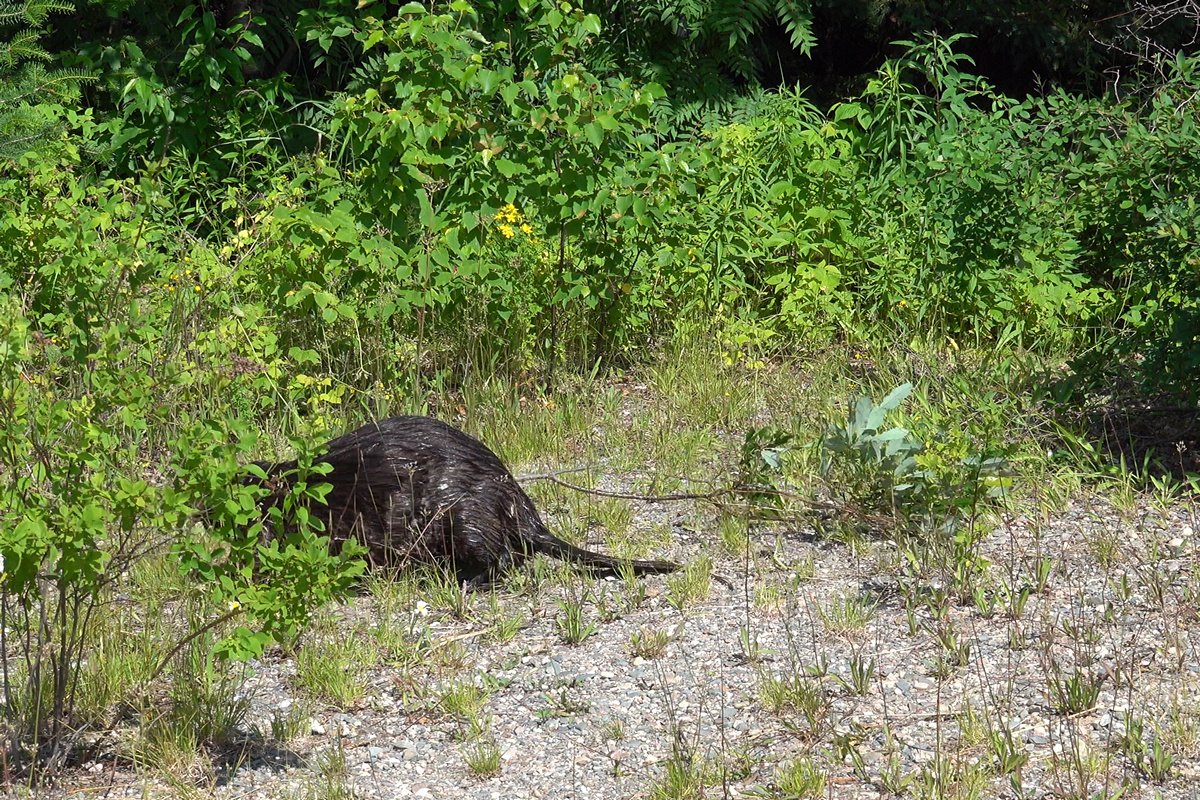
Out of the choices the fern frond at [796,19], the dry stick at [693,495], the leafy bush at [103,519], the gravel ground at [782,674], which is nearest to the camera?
the leafy bush at [103,519]

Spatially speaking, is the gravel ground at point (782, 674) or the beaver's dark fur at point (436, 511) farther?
the beaver's dark fur at point (436, 511)

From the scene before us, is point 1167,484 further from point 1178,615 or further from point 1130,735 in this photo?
point 1130,735

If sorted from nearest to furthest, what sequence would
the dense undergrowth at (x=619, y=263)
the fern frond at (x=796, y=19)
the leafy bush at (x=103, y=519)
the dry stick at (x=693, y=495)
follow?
the leafy bush at (x=103, y=519) < the dry stick at (x=693, y=495) < the dense undergrowth at (x=619, y=263) < the fern frond at (x=796, y=19)

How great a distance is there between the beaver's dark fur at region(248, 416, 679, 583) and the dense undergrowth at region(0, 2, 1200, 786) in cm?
61

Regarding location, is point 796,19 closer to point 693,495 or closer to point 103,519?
point 693,495

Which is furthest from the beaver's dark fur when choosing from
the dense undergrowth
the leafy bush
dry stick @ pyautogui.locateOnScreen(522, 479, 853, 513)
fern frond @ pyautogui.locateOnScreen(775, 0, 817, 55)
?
fern frond @ pyautogui.locateOnScreen(775, 0, 817, 55)

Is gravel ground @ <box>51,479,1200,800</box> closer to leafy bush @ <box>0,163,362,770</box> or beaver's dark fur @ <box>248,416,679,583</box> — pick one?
beaver's dark fur @ <box>248,416,679,583</box>

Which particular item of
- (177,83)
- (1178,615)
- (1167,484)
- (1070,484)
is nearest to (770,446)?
(1070,484)

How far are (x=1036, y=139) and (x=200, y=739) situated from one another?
4.69 m

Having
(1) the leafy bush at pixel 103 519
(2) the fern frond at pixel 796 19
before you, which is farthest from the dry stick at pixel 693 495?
(2) the fern frond at pixel 796 19

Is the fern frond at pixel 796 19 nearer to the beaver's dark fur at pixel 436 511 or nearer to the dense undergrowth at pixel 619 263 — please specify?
the dense undergrowth at pixel 619 263

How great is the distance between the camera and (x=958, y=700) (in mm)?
3551

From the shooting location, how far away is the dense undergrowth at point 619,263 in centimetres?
501

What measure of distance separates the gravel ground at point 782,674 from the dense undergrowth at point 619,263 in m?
0.37
